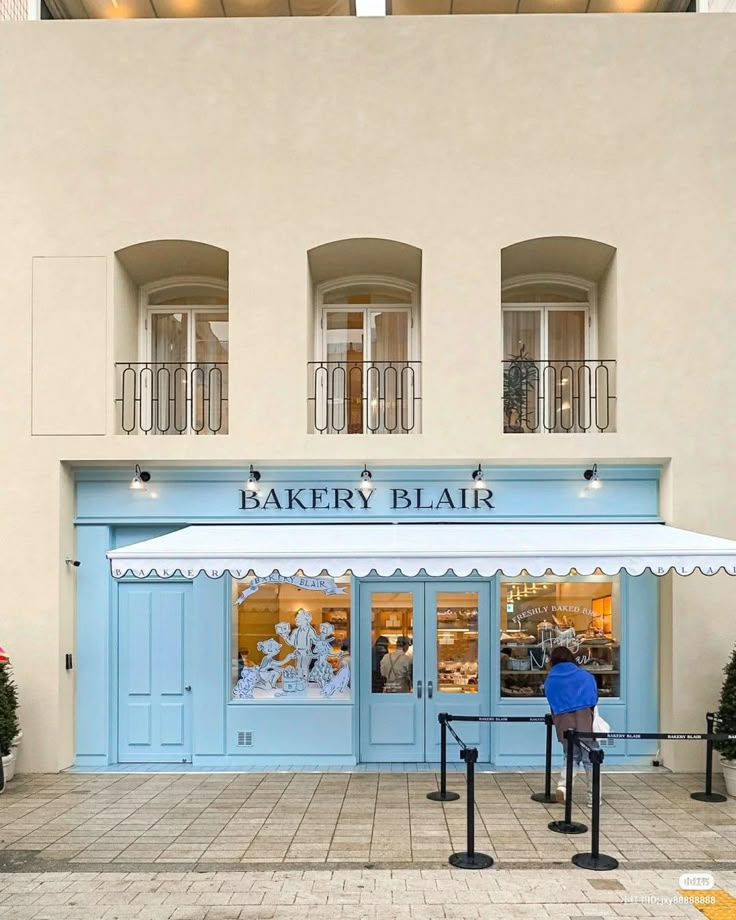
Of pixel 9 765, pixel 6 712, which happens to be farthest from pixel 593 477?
pixel 9 765

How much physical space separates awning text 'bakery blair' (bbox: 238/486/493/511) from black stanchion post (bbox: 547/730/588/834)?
3.59 m

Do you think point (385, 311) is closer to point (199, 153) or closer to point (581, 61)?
point (199, 153)

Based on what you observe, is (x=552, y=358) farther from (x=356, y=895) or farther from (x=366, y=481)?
(x=356, y=895)

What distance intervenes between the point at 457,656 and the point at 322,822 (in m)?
3.34

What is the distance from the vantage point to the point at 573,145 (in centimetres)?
1127

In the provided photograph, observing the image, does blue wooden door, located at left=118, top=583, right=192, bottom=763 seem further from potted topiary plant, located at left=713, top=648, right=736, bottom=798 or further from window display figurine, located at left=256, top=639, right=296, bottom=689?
potted topiary plant, located at left=713, top=648, right=736, bottom=798

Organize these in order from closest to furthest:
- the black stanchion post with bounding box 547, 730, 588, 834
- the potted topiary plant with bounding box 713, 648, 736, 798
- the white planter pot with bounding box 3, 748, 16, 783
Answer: the black stanchion post with bounding box 547, 730, 588, 834
the potted topiary plant with bounding box 713, 648, 736, 798
the white planter pot with bounding box 3, 748, 16, 783

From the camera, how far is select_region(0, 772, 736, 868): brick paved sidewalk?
8.02m

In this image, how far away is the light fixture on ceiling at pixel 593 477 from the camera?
11312 mm

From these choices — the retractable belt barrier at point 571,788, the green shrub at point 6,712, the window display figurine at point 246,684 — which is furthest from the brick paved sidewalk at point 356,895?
the window display figurine at point 246,684

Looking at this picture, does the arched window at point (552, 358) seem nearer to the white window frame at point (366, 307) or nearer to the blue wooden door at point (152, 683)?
the white window frame at point (366, 307)

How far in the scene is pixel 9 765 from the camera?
1053 cm

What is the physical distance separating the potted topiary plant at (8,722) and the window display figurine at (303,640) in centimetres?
358

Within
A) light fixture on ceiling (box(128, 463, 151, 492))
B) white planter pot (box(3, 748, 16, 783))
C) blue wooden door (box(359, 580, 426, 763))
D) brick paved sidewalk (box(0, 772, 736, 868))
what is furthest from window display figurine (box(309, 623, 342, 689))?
white planter pot (box(3, 748, 16, 783))
